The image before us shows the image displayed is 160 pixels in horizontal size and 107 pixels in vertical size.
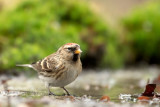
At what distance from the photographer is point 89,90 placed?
8203 mm

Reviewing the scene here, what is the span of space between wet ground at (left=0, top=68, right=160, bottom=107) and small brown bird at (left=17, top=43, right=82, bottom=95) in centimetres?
28

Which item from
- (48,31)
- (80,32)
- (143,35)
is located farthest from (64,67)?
(143,35)

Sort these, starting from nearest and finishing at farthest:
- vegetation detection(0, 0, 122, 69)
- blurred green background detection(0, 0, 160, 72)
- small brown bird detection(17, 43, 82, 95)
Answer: small brown bird detection(17, 43, 82, 95)
vegetation detection(0, 0, 122, 69)
blurred green background detection(0, 0, 160, 72)

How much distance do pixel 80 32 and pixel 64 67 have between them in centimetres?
587

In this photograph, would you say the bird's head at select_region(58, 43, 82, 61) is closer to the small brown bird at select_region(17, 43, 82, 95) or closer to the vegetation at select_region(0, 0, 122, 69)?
the small brown bird at select_region(17, 43, 82, 95)

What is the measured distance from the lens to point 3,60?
33.5ft

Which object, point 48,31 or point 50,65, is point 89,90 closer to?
point 50,65

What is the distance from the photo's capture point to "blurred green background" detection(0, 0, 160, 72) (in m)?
11.0

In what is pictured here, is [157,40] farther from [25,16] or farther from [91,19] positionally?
[25,16]

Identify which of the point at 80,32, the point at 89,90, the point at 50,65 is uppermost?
the point at 80,32

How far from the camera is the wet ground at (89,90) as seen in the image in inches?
220

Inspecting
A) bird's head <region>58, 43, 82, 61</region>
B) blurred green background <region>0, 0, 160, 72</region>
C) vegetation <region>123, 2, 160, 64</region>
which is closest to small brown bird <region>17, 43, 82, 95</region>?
bird's head <region>58, 43, 82, 61</region>

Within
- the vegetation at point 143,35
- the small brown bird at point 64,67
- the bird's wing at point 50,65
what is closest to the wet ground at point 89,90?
the small brown bird at point 64,67

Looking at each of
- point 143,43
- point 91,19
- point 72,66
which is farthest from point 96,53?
point 72,66
